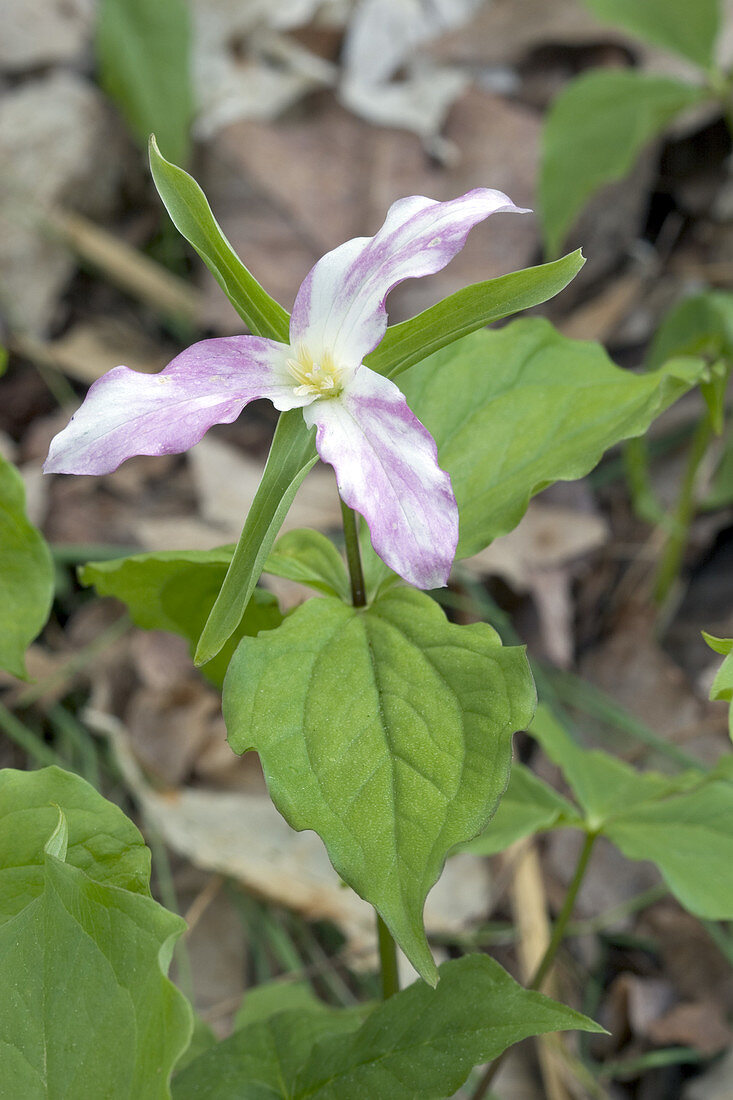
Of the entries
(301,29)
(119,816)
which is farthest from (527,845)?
(301,29)

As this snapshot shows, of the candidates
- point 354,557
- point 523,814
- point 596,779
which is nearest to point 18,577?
point 354,557

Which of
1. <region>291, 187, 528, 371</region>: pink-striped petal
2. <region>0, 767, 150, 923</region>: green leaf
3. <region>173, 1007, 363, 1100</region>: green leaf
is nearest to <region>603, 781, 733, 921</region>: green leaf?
<region>173, 1007, 363, 1100</region>: green leaf

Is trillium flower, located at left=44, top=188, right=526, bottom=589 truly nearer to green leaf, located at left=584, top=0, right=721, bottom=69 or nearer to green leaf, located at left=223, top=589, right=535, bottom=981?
green leaf, located at left=223, top=589, right=535, bottom=981

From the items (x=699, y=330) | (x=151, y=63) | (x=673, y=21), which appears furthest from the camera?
(x=151, y=63)

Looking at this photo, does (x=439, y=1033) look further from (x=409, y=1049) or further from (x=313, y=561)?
(x=313, y=561)

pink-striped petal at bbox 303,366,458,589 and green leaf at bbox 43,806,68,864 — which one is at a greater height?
pink-striped petal at bbox 303,366,458,589

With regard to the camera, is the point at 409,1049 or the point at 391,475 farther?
the point at 409,1049
